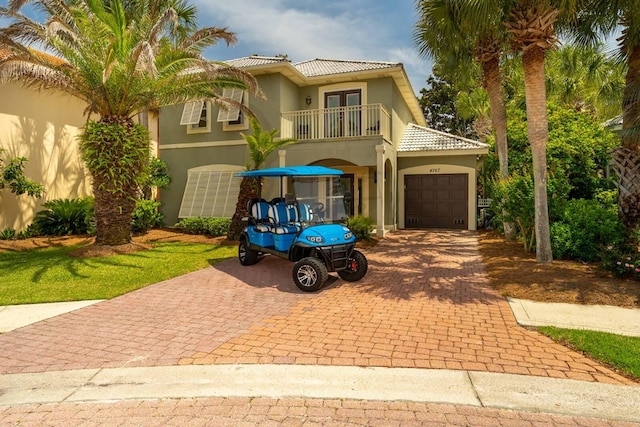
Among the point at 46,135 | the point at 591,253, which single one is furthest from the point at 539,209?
the point at 46,135

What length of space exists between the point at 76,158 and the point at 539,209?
16.2 metres

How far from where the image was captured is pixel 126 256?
1032cm

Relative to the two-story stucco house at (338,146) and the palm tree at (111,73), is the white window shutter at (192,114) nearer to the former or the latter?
the two-story stucco house at (338,146)

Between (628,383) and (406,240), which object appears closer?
(628,383)

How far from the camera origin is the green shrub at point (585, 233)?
27.8 feet

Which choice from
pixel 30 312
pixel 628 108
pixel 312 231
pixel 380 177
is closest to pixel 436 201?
pixel 380 177

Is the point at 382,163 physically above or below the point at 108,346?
above

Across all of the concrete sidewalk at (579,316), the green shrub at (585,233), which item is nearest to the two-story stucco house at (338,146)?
the green shrub at (585,233)

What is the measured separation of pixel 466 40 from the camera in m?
11.3

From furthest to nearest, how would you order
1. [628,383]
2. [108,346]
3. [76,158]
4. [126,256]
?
[76,158] < [126,256] < [108,346] < [628,383]

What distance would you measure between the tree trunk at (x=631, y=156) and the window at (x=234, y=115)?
11766 millimetres

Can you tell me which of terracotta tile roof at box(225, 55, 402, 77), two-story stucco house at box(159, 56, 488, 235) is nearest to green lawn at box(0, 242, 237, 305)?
two-story stucco house at box(159, 56, 488, 235)

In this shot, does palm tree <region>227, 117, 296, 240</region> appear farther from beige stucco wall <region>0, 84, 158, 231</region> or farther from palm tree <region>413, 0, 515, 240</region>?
beige stucco wall <region>0, 84, 158, 231</region>

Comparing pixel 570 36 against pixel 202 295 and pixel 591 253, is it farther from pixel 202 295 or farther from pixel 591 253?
pixel 202 295
